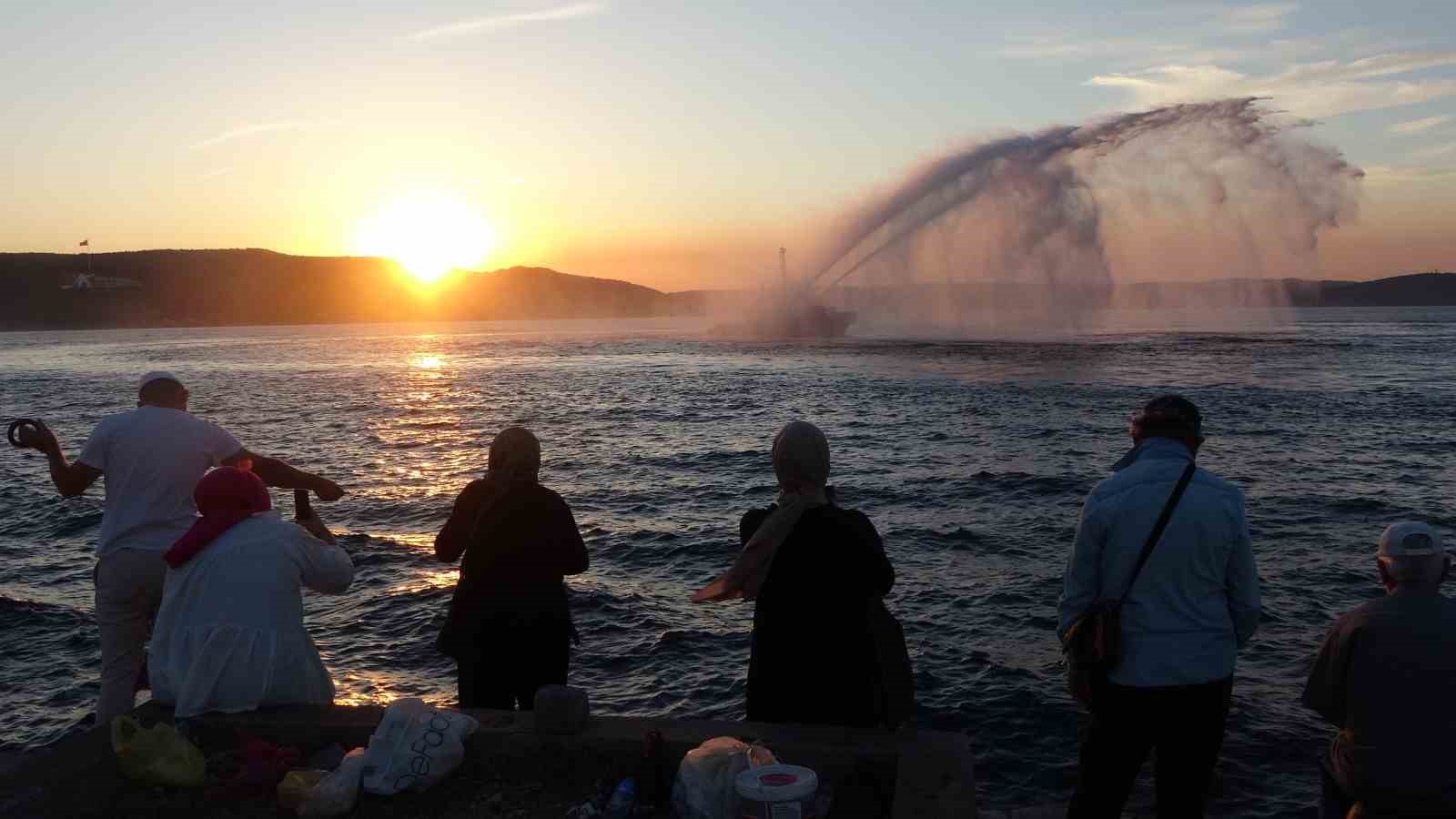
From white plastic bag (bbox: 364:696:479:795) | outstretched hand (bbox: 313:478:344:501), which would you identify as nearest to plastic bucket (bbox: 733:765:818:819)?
white plastic bag (bbox: 364:696:479:795)

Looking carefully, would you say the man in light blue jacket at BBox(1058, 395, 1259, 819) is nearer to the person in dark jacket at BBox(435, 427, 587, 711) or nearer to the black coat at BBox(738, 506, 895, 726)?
the black coat at BBox(738, 506, 895, 726)

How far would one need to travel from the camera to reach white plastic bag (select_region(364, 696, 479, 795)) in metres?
5.00

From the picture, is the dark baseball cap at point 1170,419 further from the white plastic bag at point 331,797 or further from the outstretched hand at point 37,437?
the outstretched hand at point 37,437

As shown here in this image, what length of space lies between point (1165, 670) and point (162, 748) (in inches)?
182

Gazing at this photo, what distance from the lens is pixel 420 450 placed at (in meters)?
32.5

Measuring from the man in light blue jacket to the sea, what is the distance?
4.19 m

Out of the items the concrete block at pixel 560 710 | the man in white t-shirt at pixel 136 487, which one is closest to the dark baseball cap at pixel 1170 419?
the concrete block at pixel 560 710

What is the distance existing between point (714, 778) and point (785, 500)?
1.24m

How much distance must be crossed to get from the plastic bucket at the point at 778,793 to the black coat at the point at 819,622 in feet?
2.28

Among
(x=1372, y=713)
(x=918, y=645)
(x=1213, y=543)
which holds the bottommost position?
(x=918, y=645)

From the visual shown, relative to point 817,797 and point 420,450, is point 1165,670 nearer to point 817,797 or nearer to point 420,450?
point 817,797

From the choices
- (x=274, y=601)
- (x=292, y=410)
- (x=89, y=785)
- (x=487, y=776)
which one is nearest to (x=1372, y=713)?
(x=487, y=776)

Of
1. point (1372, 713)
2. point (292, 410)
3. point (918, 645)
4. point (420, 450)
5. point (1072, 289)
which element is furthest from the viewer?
point (1072, 289)

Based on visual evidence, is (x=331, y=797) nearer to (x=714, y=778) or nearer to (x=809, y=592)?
(x=714, y=778)
